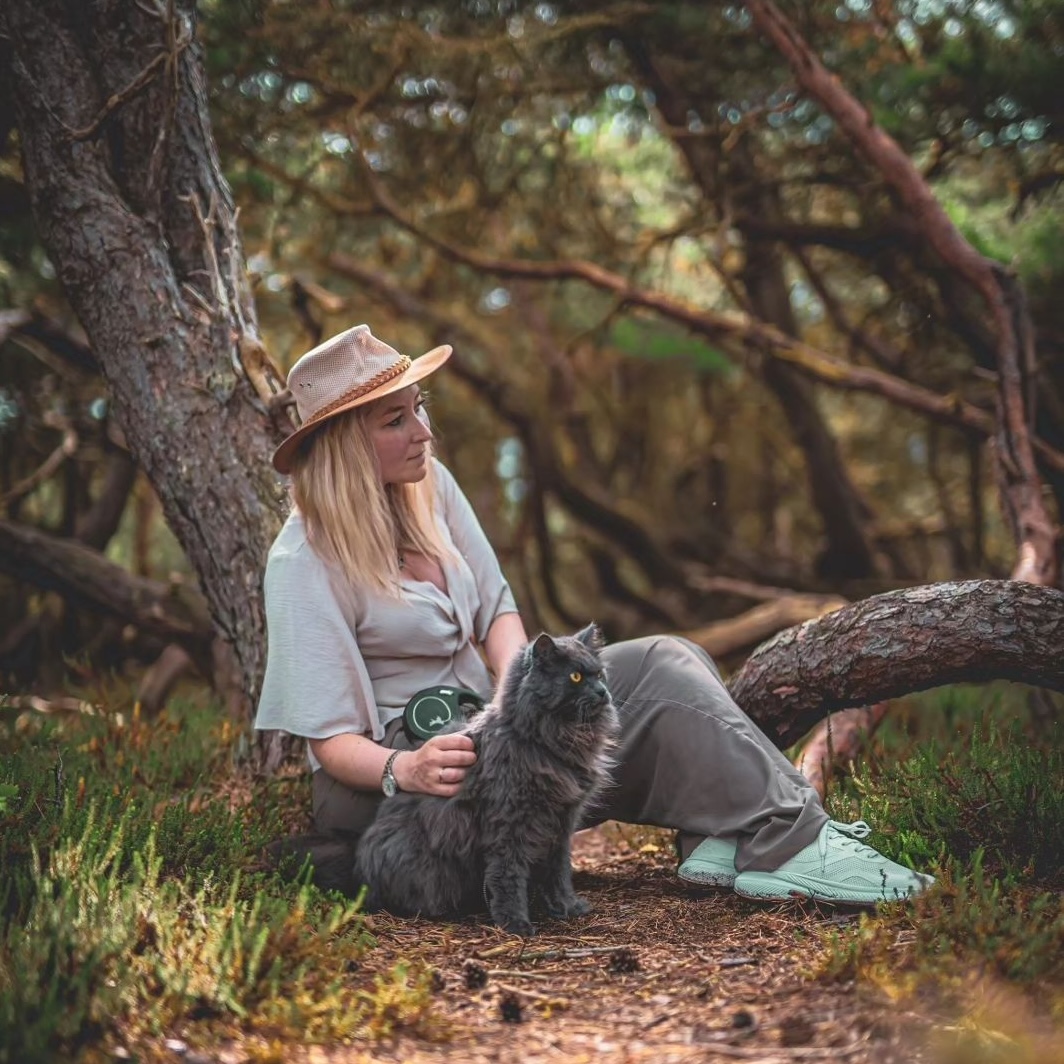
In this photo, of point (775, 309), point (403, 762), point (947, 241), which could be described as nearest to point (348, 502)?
point (403, 762)

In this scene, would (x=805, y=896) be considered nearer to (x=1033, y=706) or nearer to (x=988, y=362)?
(x=1033, y=706)

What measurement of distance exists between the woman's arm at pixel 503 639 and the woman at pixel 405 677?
0.42ft

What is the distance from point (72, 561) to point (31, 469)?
5.08 feet

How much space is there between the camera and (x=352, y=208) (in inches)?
295

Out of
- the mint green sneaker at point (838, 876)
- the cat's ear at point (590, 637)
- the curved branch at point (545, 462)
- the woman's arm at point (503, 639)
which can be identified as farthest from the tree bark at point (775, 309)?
the mint green sneaker at point (838, 876)

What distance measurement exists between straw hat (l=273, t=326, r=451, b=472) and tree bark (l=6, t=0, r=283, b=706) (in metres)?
0.79

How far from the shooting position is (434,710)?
3.69 metres

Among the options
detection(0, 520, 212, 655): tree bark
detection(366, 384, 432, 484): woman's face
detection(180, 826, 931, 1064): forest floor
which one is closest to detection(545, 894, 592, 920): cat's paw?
detection(180, 826, 931, 1064): forest floor

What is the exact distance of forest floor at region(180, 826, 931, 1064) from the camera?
246 centimetres

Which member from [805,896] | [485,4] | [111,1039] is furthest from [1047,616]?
Result: [485,4]

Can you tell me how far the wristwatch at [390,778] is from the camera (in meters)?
3.46

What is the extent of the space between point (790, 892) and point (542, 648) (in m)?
1.12

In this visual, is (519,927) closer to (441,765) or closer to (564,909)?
(564,909)

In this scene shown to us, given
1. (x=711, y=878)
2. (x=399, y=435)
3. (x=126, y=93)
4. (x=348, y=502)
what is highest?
(x=126, y=93)
